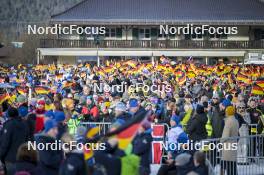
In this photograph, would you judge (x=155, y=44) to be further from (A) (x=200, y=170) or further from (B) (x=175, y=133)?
(A) (x=200, y=170)

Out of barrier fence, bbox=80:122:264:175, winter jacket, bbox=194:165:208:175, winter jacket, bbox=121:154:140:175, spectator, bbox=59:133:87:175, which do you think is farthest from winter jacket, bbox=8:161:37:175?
barrier fence, bbox=80:122:264:175

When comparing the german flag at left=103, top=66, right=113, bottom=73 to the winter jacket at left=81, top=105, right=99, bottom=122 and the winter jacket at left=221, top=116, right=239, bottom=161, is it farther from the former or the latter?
the winter jacket at left=221, top=116, right=239, bottom=161

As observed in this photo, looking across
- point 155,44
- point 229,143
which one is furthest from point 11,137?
point 155,44

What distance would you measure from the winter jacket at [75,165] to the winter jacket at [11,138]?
9.94 feet

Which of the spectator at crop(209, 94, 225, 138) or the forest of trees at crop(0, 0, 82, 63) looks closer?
the spectator at crop(209, 94, 225, 138)

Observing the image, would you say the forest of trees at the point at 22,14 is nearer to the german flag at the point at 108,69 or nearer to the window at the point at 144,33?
the window at the point at 144,33

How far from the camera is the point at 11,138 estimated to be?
43.5 feet

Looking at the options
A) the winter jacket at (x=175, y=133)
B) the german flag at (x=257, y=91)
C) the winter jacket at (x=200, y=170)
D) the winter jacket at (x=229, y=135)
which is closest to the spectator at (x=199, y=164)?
the winter jacket at (x=200, y=170)

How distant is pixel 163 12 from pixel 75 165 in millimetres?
59615

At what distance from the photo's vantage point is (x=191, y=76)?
31531mm

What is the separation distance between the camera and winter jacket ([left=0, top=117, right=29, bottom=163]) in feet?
43.3

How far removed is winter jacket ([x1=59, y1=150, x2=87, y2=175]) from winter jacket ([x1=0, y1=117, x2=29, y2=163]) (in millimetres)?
3031

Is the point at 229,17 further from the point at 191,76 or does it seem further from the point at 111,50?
the point at 191,76

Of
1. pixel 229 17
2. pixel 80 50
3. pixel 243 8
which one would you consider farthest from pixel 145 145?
pixel 243 8
